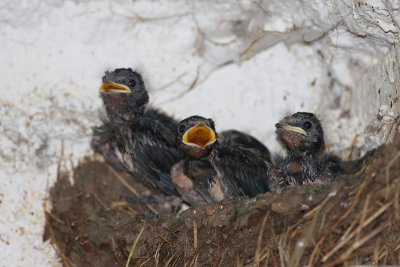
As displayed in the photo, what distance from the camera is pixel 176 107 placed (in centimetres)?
463

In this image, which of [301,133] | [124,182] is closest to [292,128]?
[301,133]

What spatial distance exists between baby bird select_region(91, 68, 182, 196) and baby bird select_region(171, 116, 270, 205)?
202 millimetres

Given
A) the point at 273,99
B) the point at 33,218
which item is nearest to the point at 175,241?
the point at 33,218

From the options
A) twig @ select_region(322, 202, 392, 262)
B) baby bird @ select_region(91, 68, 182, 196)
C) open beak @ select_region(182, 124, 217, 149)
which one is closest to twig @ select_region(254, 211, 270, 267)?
twig @ select_region(322, 202, 392, 262)

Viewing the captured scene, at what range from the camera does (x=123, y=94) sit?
14.0 feet

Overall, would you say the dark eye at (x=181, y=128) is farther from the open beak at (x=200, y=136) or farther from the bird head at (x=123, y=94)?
the bird head at (x=123, y=94)

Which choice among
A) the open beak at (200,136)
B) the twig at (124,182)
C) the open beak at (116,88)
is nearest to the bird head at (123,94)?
the open beak at (116,88)

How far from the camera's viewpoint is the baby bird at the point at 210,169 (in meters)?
3.86

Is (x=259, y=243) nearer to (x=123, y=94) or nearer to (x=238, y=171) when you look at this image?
(x=238, y=171)

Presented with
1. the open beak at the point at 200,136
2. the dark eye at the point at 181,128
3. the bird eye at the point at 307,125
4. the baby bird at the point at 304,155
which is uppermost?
the dark eye at the point at 181,128

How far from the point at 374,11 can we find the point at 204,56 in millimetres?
1289

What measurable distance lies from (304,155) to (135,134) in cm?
90

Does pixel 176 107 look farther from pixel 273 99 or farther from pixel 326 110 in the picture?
pixel 326 110

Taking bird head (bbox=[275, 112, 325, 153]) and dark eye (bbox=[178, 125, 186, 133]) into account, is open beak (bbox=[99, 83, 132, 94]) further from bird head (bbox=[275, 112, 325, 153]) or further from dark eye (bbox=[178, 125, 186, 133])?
bird head (bbox=[275, 112, 325, 153])
